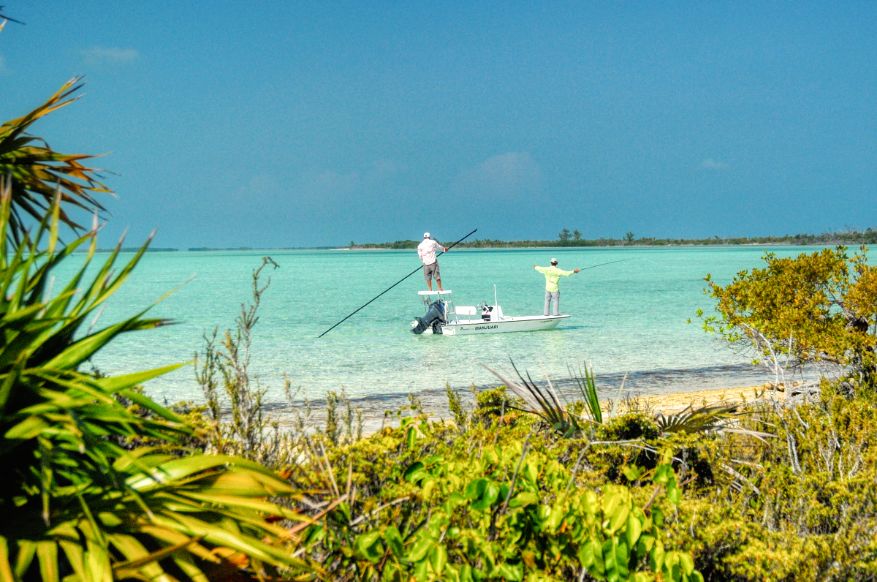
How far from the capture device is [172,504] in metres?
2.26

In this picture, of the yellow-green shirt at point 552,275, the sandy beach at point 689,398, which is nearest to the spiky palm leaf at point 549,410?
the sandy beach at point 689,398

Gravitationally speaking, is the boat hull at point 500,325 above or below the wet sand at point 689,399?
below

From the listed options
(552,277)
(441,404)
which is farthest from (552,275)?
(441,404)

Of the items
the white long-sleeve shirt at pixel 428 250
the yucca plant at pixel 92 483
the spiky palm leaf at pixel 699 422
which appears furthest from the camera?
the white long-sleeve shirt at pixel 428 250

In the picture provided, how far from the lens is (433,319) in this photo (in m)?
25.3

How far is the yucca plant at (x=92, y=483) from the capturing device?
2.06 meters

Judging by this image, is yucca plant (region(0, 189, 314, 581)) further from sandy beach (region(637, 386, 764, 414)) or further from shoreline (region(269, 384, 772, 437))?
sandy beach (region(637, 386, 764, 414))

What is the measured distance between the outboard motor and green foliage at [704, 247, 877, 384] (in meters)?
15.6

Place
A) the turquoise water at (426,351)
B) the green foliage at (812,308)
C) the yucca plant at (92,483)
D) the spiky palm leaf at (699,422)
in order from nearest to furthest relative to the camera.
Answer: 1. the yucca plant at (92,483)
2. the spiky palm leaf at (699,422)
3. the green foliage at (812,308)
4. the turquoise water at (426,351)

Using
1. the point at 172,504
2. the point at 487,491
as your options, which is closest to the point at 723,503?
the point at 487,491

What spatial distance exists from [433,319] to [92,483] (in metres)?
23.1

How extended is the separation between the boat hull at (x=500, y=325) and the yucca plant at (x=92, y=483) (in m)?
22.3

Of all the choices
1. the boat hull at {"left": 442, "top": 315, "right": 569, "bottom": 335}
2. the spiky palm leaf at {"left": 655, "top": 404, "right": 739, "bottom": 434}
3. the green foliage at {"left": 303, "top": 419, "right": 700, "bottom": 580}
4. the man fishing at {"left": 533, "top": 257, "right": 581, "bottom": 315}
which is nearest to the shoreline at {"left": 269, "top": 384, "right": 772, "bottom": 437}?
the spiky palm leaf at {"left": 655, "top": 404, "right": 739, "bottom": 434}

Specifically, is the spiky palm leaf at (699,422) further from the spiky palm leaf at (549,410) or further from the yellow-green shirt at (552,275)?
the yellow-green shirt at (552,275)
